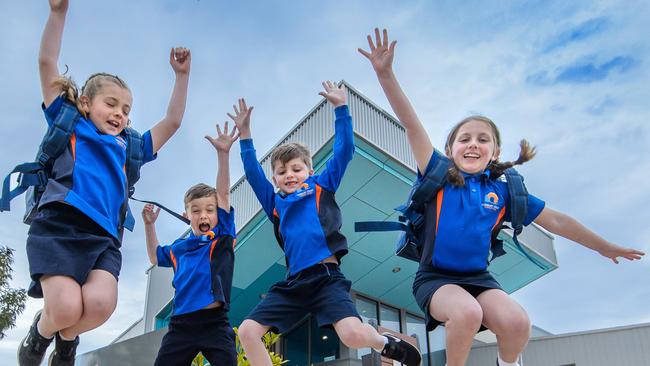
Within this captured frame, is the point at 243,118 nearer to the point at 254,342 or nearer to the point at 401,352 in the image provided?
the point at 254,342

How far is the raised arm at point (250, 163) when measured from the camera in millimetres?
4168

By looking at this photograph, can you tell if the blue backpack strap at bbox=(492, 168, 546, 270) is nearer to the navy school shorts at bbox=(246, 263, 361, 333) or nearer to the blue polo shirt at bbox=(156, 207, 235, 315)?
the navy school shorts at bbox=(246, 263, 361, 333)

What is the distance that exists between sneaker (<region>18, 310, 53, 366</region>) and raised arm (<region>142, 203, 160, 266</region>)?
1849mm

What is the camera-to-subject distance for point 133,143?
11.6 ft

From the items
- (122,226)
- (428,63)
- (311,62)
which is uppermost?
(428,63)

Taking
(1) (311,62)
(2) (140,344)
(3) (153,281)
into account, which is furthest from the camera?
(3) (153,281)

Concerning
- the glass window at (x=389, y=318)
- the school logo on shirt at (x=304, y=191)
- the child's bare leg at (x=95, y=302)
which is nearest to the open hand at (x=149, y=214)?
the school logo on shirt at (x=304, y=191)

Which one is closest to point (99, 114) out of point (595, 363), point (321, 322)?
point (321, 322)

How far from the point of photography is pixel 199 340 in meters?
4.12

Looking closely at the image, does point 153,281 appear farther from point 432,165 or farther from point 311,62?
point 432,165

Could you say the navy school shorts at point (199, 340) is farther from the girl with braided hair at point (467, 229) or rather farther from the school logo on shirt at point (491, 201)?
the school logo on shirt at point (491, 201)

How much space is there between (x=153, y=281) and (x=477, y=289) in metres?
13.1

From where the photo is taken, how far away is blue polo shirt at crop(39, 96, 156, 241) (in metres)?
2.96

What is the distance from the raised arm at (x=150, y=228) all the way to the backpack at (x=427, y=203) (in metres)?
2.00
